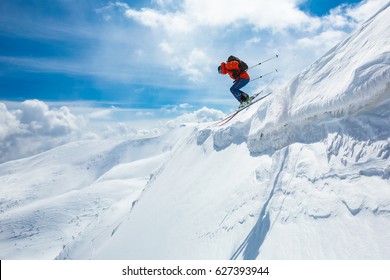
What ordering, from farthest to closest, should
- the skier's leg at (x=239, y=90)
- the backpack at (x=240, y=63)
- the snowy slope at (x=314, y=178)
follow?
the skier's leg at (x=239, y=90) → the backpack at (x=240, y=63) → the snowy slope at (x=314, y=178)

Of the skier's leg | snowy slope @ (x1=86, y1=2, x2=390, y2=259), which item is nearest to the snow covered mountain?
snowy slope @ (x1=86, y1=2, x2=390, y2=259)

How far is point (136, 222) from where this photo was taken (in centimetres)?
2603

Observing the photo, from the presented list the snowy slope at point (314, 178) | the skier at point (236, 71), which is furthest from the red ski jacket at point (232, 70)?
the snowy slope at point (314, 178)

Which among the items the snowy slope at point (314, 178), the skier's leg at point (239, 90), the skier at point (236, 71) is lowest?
the snowy slope at point (314, 178)

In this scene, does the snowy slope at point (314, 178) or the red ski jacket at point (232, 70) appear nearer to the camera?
the snowy slope at point (314, 178)

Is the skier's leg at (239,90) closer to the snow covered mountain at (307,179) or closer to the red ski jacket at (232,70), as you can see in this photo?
the red ski jacket at (232,70)

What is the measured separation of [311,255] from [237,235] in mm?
4410

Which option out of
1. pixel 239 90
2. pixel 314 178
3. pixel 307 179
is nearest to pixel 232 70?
pixel 239 90

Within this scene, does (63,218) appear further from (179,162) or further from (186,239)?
(186,239)

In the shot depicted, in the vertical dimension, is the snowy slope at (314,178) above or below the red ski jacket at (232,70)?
below

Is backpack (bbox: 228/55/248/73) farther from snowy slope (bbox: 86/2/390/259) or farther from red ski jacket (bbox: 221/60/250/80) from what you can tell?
snowy slope (bbox: 86/2/390/259)
